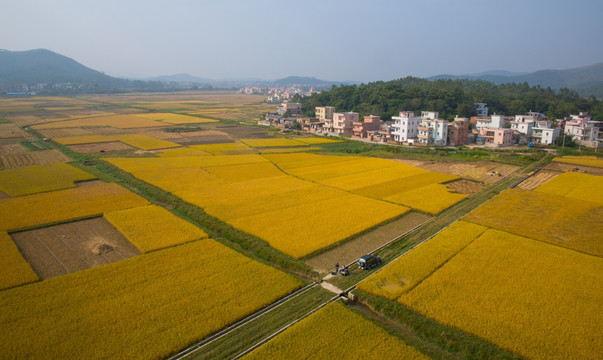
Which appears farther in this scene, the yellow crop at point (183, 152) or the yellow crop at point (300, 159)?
the yellow crop at point (183, 152)

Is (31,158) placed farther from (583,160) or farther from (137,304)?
(583,160)

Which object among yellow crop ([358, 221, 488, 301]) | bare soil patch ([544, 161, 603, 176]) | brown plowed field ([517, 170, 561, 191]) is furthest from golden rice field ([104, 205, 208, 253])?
bare soil patch ([544, 161, 603, 176])

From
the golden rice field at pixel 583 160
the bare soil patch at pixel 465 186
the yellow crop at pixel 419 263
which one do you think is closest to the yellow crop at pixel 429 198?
the bare soil patch at pixel 465 186

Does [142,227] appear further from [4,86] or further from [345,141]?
[4,86]

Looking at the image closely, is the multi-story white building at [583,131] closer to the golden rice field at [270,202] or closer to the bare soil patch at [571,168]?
the bare soil patch at [571,168]

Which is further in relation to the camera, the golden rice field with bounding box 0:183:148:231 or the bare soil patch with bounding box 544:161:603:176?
the bare soil patch with bounding box 544:161:603:176

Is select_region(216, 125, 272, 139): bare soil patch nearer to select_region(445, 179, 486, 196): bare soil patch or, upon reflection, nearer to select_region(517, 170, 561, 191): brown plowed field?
select_region(445, 179, 486, 196): bare soil patch
